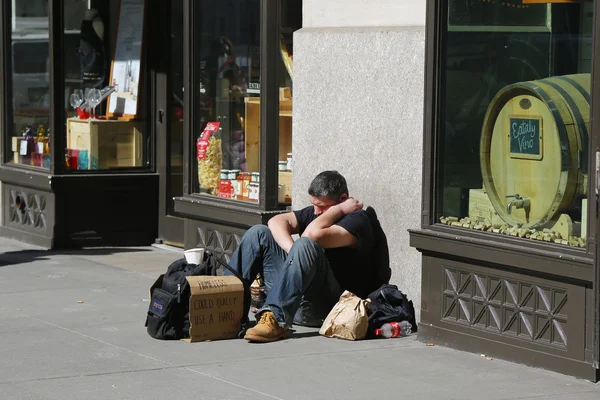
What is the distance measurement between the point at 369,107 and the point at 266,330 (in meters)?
1.79

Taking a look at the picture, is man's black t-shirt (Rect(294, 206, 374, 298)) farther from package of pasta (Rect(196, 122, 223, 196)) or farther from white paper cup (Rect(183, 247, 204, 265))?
package of pasta (Rect(196, 122, 223, 196))

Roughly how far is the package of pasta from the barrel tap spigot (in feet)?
10.6

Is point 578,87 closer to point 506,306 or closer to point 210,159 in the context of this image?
point 506,306

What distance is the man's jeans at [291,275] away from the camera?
7.01 meters

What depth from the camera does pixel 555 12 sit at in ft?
20.7

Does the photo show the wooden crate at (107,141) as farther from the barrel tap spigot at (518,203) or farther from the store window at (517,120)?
the barrel tap spigot at (518,203)

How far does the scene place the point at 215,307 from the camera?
22.8 ft

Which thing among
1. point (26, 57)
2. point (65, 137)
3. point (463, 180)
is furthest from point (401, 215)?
point (26, 57)

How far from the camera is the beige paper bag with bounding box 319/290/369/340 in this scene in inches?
275

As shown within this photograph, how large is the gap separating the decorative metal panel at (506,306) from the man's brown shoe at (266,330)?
1.06 meters

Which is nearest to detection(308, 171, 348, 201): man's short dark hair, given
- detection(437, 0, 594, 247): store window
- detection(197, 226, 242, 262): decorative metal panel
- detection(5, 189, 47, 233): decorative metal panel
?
detection(437, 0, 594, 247): store window

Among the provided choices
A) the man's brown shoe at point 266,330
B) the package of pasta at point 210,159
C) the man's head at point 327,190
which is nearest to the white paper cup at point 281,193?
the package of pasta at point 210,159

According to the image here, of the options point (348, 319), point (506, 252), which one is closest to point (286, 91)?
point (348, 319)

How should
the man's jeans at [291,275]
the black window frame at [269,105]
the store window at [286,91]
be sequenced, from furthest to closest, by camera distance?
the store window at [286,91]
the black window frame at [269,105]
the man's jeans at [291,275]
